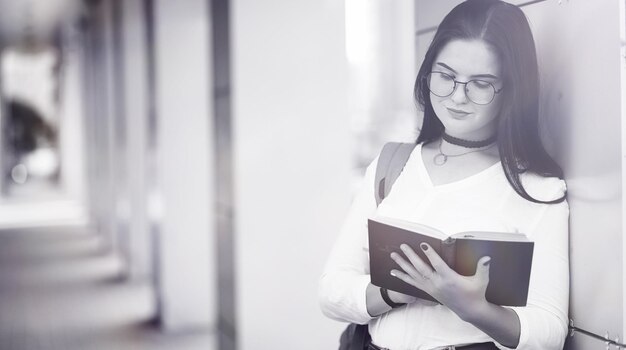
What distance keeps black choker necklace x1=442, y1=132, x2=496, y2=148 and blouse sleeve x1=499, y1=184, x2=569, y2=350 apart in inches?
7.1

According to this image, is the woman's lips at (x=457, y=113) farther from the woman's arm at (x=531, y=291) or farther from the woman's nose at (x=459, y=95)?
the woman's arm at (x=531, y=291)

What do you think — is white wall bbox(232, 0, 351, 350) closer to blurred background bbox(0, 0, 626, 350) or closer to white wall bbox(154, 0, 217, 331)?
blurred background bbox(0, 0, 626, 350)

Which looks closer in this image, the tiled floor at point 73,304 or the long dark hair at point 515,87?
the long dark hair at point 515,87

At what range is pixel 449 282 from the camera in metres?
1.54

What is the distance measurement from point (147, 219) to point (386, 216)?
5.79 metres

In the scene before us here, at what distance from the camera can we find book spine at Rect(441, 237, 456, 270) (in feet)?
4.97

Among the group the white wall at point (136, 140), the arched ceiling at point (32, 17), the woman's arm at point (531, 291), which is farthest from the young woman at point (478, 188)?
the arched ceiling at point (32, 17)

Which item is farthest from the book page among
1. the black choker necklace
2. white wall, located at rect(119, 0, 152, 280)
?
white wall, located at rect(119, 0, 152, 280)

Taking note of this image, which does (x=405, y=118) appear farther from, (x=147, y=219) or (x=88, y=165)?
(x=88, y=165)

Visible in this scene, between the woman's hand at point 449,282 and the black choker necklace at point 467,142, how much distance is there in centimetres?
27

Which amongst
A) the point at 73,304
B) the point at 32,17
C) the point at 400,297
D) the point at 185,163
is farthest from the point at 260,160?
the point at 32,17

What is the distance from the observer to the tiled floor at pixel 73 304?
5.27 m

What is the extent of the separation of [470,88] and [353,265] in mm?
510

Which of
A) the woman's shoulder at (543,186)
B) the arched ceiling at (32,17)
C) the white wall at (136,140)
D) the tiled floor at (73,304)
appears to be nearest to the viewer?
the woman's shoulder at (543,186)
